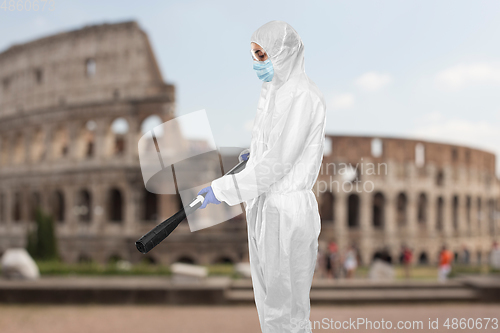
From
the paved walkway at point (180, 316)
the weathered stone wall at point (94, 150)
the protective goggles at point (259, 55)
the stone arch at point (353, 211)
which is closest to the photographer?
the protective goggles at point (259, 55)

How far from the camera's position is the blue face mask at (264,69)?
2.44 m

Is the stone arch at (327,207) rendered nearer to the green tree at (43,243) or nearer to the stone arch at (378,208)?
the stone arch at (378,208)

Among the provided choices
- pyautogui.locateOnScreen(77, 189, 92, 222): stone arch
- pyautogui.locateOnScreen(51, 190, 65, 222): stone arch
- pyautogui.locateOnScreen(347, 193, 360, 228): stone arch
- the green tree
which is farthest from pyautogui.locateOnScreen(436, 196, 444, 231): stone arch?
pyautogui.locateOnScreen(51, 190, 65, 222): stone arch

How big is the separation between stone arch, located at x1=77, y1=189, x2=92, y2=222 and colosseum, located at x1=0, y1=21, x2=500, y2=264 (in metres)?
0.10

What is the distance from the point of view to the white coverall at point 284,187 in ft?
7.40

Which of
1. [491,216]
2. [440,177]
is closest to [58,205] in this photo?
[440,177]

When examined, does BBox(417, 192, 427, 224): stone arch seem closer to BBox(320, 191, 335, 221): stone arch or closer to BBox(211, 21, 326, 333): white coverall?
BBox(320, 191, 335, 221): stone arch

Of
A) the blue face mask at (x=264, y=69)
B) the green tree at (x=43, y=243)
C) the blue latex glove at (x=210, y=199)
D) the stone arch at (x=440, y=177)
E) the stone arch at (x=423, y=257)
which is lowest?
the stone arch at (x=423, y=257)

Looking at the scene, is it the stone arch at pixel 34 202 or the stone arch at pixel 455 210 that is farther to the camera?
the stone arch at pixel 455 210

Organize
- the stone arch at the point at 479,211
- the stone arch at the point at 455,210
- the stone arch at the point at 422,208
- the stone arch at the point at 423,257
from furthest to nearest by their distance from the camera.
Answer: the stone arch at the point at 479,211 < the stone arch at the point at 455,210 < the stone arch at the point at 422,208 < the stone arch at the point at 423,257

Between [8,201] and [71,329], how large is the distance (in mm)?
20893

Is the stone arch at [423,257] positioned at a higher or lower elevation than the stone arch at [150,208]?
lower

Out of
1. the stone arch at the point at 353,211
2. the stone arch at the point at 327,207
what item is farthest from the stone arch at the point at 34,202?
the stone arch at the point at 353,211

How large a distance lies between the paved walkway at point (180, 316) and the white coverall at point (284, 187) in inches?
191
